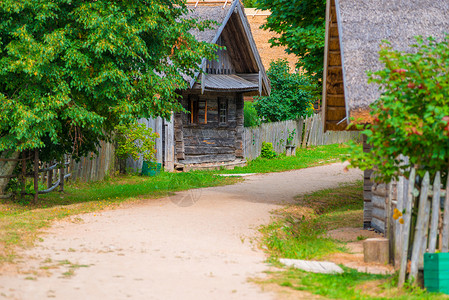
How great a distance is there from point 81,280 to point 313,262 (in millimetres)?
2940

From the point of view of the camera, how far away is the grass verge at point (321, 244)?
6.29m

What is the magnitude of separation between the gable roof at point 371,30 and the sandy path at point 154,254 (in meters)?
2.89

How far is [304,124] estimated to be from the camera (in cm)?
3212

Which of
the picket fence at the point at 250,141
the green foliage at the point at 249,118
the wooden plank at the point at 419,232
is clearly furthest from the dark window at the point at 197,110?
the wooden plank at the point at 419,232

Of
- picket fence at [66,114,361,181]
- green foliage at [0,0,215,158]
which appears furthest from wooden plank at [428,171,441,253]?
picket fence at [66,114,361,181]

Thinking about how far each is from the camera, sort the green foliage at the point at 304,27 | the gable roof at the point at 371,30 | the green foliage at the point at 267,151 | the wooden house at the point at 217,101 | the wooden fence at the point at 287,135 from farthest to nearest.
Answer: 1. the green foliage at the point at 267,151
2. the wooden fence at the point at 287,135
3. the wooden house at the point at 217,101
4. the green foliage at the point at 304,27
5. the gable roof at the point at 371,30

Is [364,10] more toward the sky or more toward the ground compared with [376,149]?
more toward the sky

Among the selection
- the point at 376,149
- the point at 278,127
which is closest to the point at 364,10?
the point at 376,149

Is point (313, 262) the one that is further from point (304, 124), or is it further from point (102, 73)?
point (304, 124)

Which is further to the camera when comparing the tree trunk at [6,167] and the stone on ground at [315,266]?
the tree trunk at [6,167]

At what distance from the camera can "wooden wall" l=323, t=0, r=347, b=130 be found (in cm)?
1173

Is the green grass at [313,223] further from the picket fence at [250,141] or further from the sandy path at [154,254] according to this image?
the picket fence at [250,141]

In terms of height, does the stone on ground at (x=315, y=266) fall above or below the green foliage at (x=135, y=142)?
below

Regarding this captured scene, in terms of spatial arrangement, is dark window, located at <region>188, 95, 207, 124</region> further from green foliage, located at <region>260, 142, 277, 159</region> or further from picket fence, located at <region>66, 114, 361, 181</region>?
green foliage, located at <region>260, 142, 277, 159</region>
